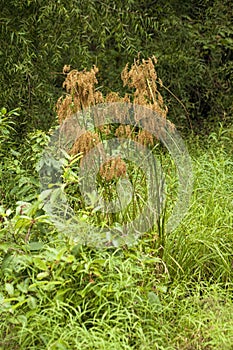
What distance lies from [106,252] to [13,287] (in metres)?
0.46

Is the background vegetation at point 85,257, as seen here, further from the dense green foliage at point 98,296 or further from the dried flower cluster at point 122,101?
the dried flower cluster at point 122,101

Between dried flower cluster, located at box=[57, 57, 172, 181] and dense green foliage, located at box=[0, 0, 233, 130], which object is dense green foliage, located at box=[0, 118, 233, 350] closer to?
dried flower cluster, located at box=[57, 57, 172, 181]

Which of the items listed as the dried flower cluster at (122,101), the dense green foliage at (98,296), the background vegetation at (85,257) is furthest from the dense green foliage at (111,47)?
the dense green foliage at (98,296)

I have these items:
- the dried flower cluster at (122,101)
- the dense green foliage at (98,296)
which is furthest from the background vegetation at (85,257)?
the dried flower cluster at (122,101)

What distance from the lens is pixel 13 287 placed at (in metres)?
2.97

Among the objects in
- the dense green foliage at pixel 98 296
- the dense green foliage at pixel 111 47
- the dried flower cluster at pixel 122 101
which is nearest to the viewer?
the dense green foliage at pixel 98 296

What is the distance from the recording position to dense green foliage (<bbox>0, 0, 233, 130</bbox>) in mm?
5477

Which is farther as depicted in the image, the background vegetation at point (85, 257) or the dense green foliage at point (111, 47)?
the dense green foliage at point (111, 47)

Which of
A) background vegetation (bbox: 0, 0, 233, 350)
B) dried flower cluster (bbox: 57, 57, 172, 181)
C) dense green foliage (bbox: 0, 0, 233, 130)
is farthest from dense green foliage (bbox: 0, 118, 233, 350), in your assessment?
dense green foliage (bbox: 0, 0, 233, 130)

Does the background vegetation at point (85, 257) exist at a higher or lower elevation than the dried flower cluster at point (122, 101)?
lower

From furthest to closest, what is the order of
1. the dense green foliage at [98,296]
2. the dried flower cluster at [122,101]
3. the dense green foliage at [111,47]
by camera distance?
the dense green foliage at [111,47]
the dried flower cluster at [122,101]
the dense green foliage at [98,296]

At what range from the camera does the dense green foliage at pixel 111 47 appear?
548 cm

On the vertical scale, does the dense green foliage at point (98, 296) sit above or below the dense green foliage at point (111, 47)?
below

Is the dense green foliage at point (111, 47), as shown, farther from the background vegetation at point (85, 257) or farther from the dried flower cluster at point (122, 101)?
the dried flower cluster at point (122, 101)
